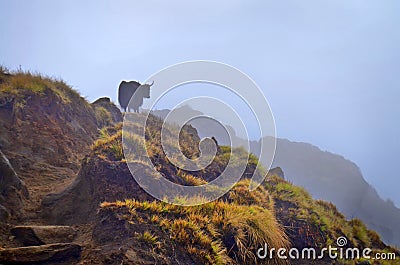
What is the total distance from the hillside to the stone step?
0.01m

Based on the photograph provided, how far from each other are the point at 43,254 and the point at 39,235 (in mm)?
640

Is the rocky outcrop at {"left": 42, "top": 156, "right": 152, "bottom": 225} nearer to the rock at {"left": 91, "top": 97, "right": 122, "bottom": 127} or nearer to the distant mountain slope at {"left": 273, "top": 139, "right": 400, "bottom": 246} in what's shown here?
the rock at {"left": 91, "top": 97, "right": 122, "bottom": 127}

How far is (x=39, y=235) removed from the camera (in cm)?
466

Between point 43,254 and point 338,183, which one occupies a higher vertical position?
point 338,183

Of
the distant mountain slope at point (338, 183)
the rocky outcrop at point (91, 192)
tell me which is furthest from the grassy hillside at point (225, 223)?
the distant mountain slope at point (338, 183)

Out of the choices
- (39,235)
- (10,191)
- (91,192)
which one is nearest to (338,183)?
(91,192)

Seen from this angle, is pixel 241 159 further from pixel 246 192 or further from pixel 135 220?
pixel 135 220

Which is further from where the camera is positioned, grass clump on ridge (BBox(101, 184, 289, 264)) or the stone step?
grass clump on ridge (BBox(101, 184, 289, 264))

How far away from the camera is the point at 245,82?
22.9 ft

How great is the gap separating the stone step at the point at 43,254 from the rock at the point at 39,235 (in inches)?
17.5

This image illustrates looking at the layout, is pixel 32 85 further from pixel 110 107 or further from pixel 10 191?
pixel 10 191

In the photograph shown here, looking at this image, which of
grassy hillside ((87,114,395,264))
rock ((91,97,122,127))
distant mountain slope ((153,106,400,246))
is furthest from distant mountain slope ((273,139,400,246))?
grassy hillside ((87,114,395,264))

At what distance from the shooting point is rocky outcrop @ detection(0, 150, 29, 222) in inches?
225

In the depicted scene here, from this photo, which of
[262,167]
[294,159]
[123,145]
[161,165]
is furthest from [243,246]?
[294,159]
